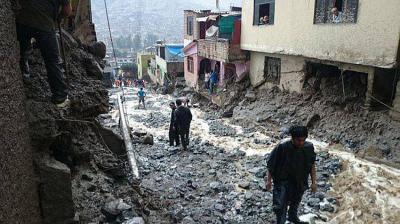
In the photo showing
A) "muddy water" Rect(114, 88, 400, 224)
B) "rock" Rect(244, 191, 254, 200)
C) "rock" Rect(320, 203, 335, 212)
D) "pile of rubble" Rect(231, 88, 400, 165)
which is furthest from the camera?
"pile of rubble" Rect(231, 88, 400, 165)

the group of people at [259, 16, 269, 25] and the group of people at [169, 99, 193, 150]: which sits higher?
the group of people at [259, 16, 269, 25]

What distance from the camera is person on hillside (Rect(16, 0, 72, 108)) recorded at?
3.75 metres

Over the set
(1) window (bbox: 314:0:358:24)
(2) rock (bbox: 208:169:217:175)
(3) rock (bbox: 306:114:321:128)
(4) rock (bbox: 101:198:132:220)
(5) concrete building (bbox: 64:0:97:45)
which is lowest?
(2) rock (bbox: 208:169:217:175)

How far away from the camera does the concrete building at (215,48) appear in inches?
747

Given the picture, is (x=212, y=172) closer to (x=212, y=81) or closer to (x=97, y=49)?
(x=97, y=49)

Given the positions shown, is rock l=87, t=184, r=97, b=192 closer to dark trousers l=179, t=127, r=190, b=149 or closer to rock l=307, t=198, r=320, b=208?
rock l=307, t=198, r=320, b=208

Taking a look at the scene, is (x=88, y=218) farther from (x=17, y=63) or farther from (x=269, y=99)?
(x=269, y=99)

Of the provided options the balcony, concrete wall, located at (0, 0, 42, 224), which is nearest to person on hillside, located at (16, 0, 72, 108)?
concrete wall, located at (0, 0, 42, 224)

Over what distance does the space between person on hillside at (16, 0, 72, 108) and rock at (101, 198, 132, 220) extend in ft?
4.97

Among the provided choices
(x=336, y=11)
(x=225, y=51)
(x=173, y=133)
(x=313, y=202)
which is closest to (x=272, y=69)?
(x=225, y=51)

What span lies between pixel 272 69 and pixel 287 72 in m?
1.66

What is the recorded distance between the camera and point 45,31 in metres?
3.93

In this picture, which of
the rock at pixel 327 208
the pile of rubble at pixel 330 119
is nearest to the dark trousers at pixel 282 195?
the rock at pixel 327 208

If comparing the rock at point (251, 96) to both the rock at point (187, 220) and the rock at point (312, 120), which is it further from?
the rock at point (187, 220)
